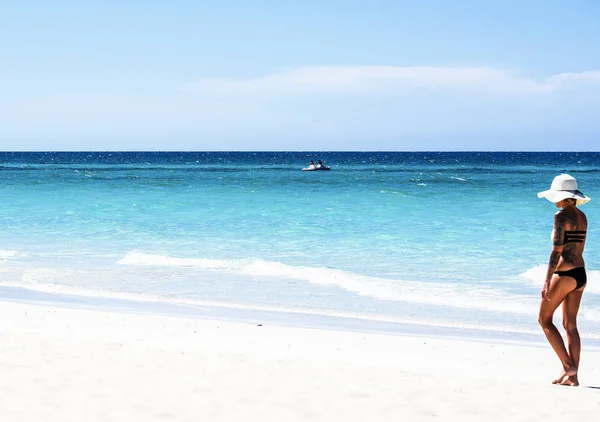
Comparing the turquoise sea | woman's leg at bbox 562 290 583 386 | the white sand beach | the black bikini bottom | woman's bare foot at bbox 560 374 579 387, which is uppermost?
the black bikini bottom

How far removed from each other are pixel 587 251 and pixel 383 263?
5.48m

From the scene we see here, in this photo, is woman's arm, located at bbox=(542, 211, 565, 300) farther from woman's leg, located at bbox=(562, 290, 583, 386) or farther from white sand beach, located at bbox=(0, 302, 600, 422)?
white sand beach, located at bbox=(0, 302, 600, 422)

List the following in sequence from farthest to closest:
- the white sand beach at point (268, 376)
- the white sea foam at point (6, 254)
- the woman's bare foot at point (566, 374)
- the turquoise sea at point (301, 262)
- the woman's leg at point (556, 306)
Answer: the white sea foam at point (6, 254) < the turquoise sea at point (301, 262) < the woman's bare foot at point (566, 374) < the woman's leg at point (556, 306) < the white sand beach at point (268, 376)

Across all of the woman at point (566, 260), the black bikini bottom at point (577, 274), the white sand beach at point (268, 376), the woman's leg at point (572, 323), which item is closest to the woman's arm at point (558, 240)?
Answer: the woman at point (566, 260)

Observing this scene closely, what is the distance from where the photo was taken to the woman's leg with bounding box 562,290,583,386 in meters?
6.52

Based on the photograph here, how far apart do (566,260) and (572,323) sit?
0.59 m

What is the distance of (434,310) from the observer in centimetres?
1103

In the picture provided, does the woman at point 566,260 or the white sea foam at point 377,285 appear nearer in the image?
the woman at point 566,260

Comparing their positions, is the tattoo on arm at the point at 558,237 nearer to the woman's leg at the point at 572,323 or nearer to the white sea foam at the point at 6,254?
the woman's leg at the point at 572,323

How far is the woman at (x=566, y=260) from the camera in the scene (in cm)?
632

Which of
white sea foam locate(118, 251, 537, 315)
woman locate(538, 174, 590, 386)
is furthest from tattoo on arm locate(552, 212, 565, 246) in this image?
white sea foam locate(118, 251, 537, 315)

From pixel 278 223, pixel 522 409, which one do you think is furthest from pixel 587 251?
pixel 522 409

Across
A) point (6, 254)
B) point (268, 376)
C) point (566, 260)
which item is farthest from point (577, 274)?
point (6, 254)

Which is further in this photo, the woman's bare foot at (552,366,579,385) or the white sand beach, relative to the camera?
the woman's bare foot at (552,366,579,385)
